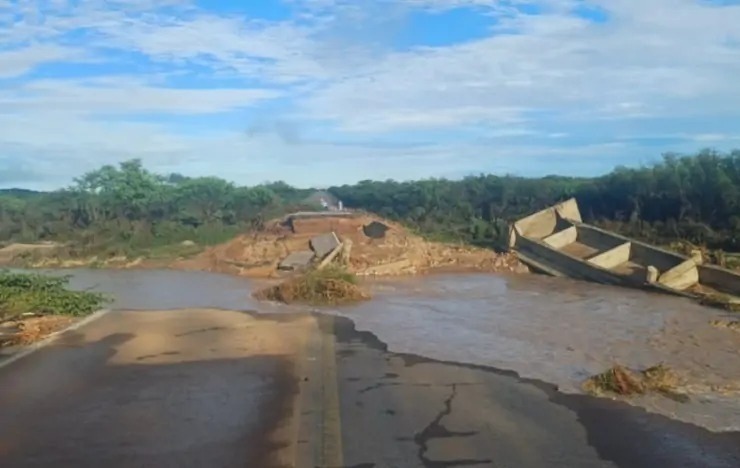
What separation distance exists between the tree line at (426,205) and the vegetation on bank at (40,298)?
17905 millimetres

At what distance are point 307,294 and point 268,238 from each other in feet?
41.0

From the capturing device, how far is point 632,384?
9.41m

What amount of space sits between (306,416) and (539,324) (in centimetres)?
922

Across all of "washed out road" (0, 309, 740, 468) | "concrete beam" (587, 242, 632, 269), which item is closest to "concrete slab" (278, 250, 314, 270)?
"concrete beam" (587, 242, 632, 269)

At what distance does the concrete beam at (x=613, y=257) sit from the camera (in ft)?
84.6

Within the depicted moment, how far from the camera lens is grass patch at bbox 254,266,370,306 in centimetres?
2002

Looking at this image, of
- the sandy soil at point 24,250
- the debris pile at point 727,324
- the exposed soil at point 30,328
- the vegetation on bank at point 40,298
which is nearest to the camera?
the exposed soil at point 30,328

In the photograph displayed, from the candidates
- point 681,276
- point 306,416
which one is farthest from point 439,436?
point 681,276

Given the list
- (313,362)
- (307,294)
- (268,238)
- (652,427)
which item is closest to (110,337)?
(313,362)

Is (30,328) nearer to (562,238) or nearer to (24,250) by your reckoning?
(562,238)

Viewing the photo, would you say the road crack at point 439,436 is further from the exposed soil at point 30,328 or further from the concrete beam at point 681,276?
the concrete beam at point 681,276

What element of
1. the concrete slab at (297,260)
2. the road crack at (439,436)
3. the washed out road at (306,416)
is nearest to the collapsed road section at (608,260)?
the concrete slab at (297,260)

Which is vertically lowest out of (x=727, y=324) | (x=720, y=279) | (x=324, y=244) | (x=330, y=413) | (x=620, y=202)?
(x=727, y=324)

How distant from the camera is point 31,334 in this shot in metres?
13.4
